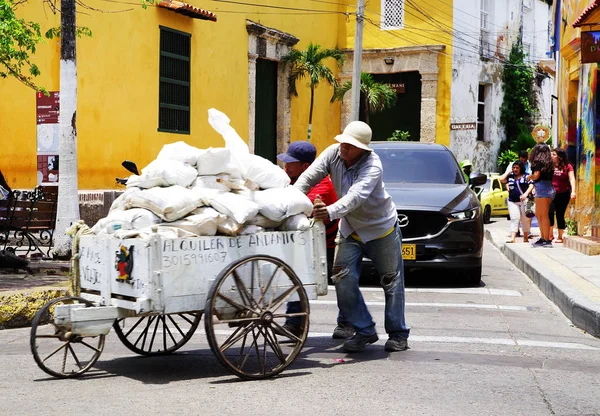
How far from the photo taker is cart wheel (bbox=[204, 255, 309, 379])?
19.5 ft

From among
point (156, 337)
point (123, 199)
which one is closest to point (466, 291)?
point (156, 337)

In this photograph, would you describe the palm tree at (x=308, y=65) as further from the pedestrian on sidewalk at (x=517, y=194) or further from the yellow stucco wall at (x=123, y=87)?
the pedestrian on sidewalk at (x=517, y=194)

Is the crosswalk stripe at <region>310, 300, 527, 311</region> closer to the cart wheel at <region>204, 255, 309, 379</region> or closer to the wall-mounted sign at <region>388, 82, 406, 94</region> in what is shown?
the cart wheel at <region>204, 255, 309, 379</region>

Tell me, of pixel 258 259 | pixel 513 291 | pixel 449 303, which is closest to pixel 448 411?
pixel 258 259

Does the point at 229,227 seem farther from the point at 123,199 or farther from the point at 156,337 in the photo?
the point at 156,337

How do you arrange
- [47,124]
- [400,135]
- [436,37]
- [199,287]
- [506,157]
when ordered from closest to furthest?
[199,287], [47,124], [436,37], [400,135], [506,157]

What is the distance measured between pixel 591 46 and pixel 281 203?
7.88 meters

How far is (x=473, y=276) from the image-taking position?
11531 millimetres

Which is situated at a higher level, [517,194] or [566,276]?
[517,194]

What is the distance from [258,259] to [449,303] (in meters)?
4.38

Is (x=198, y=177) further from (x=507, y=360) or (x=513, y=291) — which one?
(x=513, y=291)

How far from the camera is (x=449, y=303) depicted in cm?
1000

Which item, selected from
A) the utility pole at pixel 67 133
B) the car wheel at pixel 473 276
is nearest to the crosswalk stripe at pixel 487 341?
the car wheel at pixel 473 276

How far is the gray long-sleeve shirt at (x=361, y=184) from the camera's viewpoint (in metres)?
6.88
